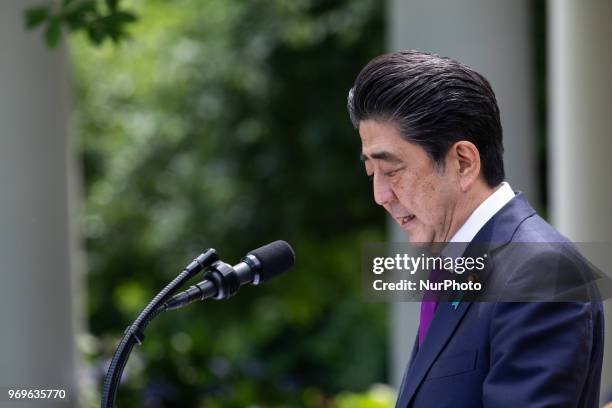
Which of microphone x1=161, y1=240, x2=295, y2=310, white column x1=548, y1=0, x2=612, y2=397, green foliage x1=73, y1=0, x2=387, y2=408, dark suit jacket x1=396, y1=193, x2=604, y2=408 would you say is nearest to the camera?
dark suit jacket x1=396, y1=193, x2=604, y2=408

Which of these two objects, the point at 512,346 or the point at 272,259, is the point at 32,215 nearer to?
the point at 272,259

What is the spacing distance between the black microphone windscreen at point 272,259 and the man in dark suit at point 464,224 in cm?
23

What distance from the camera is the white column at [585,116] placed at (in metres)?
4.98

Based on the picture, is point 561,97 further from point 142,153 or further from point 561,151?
point 142,153

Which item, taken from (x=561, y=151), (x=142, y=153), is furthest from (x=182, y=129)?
(x=561, y=151)

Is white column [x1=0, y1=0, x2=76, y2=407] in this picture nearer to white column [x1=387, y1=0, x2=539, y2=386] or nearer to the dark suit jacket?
white column [x1=387, y1=0, x2=539, y2=386]

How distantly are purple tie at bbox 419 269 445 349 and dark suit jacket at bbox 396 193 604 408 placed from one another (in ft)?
0.24

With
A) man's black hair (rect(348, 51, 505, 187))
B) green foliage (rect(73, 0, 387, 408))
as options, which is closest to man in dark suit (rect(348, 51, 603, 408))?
man's black hair (rect(348, 51, 505, 187))

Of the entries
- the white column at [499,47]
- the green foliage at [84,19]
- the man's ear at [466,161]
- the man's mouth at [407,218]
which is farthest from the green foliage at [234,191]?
the man's ear at [466,161]

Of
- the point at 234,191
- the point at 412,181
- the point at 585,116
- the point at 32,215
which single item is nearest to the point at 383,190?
the point at 412,181

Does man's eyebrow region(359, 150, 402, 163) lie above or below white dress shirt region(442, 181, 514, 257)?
above

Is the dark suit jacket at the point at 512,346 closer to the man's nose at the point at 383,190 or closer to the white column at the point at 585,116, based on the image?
the man's nose at the point at 383,190

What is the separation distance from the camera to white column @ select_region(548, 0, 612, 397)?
4984 millimetres

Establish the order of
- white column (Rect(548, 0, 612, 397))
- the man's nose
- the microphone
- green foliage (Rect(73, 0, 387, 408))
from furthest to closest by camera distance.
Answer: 1. green foliage (Rect(73, 0, 387, 408))
2. white column (Rect(548, 0, 612, 397))
3. the man's nose
4. the microphone
